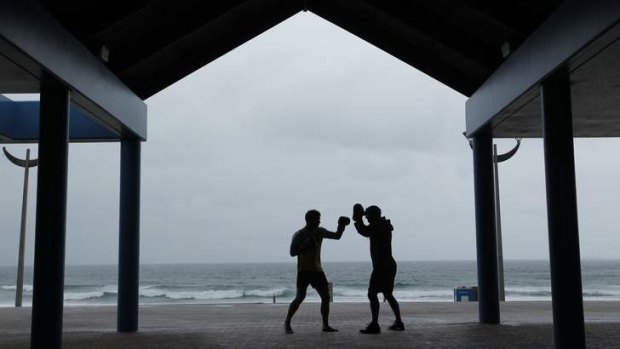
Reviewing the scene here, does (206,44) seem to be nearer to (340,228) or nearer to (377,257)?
(340,228)

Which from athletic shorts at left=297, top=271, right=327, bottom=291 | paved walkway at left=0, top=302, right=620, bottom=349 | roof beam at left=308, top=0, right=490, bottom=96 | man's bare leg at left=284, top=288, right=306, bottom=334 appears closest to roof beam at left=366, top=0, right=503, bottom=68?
roof beam at left=308, top=0, right=490, bottom=96

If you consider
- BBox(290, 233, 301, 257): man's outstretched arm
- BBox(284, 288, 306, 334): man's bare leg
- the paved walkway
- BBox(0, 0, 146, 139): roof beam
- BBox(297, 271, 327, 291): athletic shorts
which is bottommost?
the paved walkway

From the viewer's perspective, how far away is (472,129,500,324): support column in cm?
1117

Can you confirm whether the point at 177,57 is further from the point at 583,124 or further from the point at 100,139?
the point at 583,124

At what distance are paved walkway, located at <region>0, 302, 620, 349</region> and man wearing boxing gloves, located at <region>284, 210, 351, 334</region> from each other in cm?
56

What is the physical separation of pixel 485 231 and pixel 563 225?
377cm

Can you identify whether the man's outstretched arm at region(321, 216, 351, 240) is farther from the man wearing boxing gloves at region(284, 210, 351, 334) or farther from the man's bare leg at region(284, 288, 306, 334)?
the man's bare leg at region(284, 288, 306, 334)

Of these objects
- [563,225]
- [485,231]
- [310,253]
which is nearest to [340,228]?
[310,253]

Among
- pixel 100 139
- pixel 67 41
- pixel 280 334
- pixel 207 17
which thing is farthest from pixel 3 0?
pixel 100 139

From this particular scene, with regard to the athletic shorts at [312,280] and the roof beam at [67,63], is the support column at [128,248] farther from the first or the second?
the athletic shorts at [312,280]

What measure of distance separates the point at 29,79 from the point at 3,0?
1.87m

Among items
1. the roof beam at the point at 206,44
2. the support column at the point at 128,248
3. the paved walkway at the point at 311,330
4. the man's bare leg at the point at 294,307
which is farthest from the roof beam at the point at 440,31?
the support column at the point at 128,248

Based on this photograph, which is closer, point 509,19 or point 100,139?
point 509,19

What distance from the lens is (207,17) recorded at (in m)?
10.1
